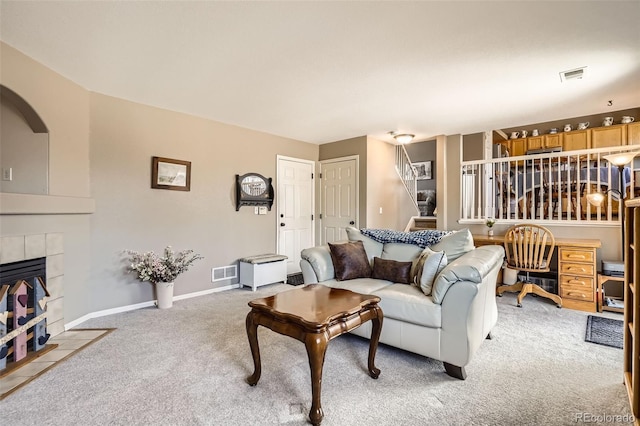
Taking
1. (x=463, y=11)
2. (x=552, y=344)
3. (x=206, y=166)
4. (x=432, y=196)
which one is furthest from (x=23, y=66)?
(x=432, y=196)

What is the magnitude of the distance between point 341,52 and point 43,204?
9.49 ft

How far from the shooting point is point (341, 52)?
2.49m

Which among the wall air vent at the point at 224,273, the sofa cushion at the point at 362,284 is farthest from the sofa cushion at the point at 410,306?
the wall air vent at the point at 224,273

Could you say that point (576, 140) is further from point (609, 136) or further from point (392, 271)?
point (392, 271)

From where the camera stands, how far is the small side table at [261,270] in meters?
4.39

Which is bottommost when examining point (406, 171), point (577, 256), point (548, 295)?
point (548, 295)

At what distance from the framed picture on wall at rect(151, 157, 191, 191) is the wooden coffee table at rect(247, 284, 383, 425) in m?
2.52

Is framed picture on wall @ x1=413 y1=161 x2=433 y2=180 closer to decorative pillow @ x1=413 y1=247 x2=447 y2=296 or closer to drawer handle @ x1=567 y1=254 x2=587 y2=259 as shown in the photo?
drawer handle @ x1=567 y1=254 x2=587 y2=259

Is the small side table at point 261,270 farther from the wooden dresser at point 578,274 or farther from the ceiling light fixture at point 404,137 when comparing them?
the wooden dresser at point 578,274

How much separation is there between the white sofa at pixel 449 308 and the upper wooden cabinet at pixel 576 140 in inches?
181

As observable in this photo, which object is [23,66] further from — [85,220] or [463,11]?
[463,11]

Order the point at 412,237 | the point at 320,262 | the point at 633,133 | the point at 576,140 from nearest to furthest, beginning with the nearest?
the point at 320,262, the point at 412,237, the point at 633,133, the point at 576,140

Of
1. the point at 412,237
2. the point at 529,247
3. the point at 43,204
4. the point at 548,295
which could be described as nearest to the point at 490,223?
the point at 529,247

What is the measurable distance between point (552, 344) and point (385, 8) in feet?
9.68
